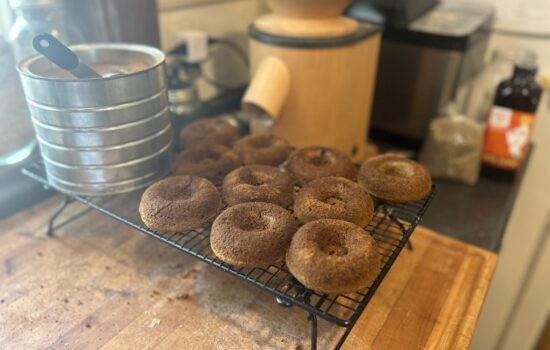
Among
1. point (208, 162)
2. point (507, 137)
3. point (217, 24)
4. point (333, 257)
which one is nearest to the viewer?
point (333, 257)

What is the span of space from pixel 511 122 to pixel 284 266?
64 centimetres

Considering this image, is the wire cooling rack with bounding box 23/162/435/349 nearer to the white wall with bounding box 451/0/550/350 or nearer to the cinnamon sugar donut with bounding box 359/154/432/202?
the cinnamon sugar donut with bounding box 359/154/432/202

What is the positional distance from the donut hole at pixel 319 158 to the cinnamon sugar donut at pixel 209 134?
0.51ft

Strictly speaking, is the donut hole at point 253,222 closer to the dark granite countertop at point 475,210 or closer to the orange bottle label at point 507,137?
the dark granite countertop at point 475,210

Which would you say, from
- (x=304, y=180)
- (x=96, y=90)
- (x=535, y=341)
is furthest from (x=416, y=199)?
(x=535, y=341)

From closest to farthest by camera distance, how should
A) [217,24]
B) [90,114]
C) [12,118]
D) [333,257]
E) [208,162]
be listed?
[333,257], [90,114], [208,162], [12,118], [217,24]

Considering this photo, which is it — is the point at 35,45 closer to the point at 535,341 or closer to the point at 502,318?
the point at 502,318

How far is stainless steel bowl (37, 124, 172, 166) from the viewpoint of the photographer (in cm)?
63

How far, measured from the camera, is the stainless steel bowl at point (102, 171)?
0.65 metres

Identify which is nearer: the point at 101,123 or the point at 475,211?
the point at 101,123

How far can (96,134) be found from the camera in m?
0.62

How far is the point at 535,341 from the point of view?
1.16 m

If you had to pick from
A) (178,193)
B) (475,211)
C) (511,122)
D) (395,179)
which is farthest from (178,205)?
(511,122)

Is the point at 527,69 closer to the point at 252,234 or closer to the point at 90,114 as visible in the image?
the point at 252,234
